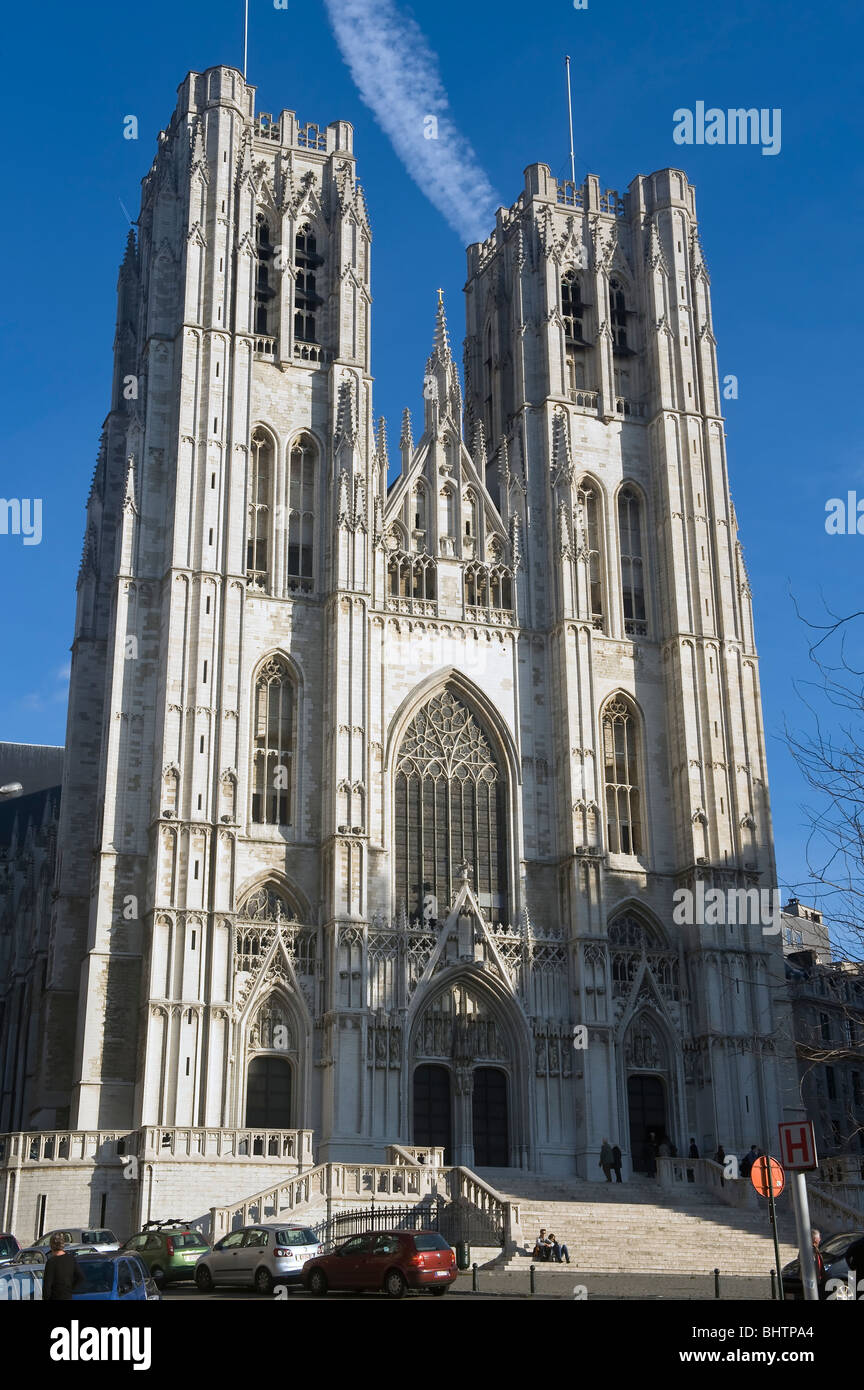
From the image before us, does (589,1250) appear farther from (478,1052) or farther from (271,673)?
(271,673)

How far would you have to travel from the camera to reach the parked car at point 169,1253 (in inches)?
988

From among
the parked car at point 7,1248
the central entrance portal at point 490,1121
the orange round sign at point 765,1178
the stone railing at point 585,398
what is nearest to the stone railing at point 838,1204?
the central entrance portal at point 490,1121

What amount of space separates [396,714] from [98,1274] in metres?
28.3

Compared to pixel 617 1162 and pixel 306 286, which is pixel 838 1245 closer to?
pixel 617 1162

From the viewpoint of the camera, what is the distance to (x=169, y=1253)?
25.1 metres

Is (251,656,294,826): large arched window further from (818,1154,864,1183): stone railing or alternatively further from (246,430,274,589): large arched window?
(818,1154,864,1183): stone railing

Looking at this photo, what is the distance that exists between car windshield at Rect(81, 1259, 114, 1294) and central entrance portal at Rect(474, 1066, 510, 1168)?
25.3 meters

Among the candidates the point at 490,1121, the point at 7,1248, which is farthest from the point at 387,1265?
the point at 490,1121

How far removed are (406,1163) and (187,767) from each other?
38.2 ft

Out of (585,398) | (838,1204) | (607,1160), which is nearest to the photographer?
(838,1204)

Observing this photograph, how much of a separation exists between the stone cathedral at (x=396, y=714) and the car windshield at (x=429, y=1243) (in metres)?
14.8

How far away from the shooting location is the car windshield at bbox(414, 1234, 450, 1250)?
22047 millimetres

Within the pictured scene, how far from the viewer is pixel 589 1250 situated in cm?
3064
